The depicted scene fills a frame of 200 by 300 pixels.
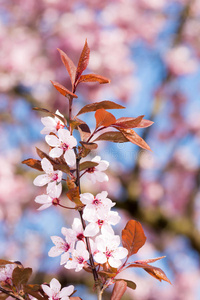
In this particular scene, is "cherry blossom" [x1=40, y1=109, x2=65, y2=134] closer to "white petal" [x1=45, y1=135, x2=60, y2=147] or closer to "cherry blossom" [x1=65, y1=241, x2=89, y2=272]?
"white petal" [x1=45, y1=135, x2=60, y2=147]

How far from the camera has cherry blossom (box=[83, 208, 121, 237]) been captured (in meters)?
0.46

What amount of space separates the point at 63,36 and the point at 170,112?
5.58ft

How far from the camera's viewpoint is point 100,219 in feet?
1.55

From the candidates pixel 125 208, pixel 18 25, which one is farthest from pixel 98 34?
pixel 125 208

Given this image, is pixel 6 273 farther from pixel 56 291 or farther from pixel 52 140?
pixel 52 140

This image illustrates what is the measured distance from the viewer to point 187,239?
9.46 feet

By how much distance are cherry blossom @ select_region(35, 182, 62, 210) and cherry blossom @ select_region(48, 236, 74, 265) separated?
0.16ft

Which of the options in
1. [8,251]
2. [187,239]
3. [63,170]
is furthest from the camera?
[8,251]

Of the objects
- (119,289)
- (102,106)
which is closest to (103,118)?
(102,106)

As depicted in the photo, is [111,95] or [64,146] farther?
[111,95]

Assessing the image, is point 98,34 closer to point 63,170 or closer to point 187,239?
point 187,239

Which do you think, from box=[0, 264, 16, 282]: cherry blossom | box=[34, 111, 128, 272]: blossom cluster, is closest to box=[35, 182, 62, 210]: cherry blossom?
box=[34, 111, 128, 272]: blossom cluster

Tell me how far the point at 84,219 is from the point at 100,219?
0.02m

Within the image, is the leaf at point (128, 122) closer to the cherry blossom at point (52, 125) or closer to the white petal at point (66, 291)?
the cherry blossom at point (52, 125)
